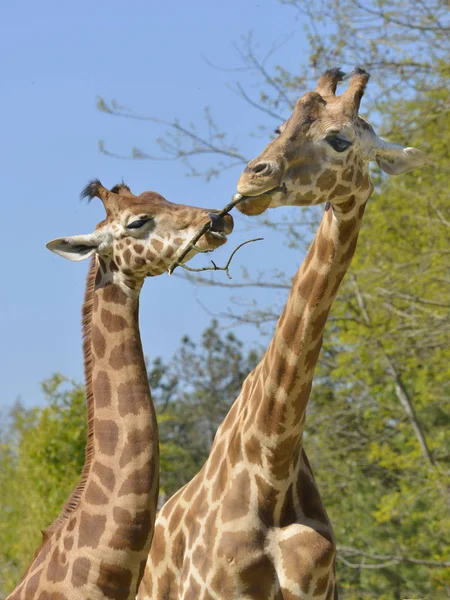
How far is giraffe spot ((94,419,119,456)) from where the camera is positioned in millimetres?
4996

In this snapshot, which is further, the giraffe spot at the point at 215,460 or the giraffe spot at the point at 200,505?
the giraffe spot at the point at 215,460

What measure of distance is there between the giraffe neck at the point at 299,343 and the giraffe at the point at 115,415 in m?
0.62

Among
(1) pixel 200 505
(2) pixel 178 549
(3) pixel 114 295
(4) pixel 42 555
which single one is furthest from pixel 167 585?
(3) pixel 114 295

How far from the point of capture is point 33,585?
4.84 metres

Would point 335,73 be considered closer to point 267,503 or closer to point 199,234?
point 199,234

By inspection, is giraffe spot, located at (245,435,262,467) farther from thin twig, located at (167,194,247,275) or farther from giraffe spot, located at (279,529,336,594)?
thin twig, located at (167,194,247,275)

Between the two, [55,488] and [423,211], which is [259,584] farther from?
[423,211]

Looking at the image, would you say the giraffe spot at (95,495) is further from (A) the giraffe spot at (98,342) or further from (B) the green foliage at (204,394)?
(B) the green foliage at (204,394)

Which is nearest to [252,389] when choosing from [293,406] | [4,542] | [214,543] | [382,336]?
[293,406]

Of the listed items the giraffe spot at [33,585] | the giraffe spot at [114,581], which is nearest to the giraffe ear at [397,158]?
the giraffe spot at [114,581]

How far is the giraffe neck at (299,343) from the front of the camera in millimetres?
5441

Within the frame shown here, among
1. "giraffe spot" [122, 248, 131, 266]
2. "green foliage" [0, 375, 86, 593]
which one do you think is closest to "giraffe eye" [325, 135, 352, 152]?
"giraffe spot" [122, 248, 131, 266]

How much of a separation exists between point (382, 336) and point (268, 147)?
961 centimetres

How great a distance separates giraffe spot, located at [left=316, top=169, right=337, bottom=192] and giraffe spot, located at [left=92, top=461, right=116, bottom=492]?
1.69 metres
